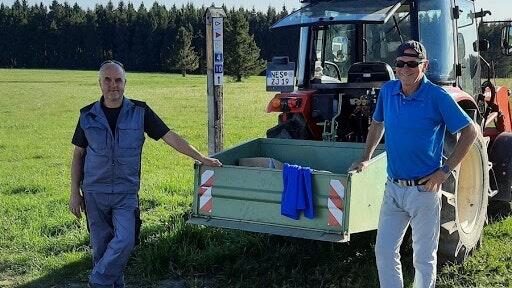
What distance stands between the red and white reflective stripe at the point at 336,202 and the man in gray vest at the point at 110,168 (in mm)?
1259

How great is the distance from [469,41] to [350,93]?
56.9 inches

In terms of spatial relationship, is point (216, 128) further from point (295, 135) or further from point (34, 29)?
point (34, 29)

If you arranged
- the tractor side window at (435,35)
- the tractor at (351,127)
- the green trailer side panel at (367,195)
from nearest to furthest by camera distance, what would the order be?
the green trailer side panel at (367,195), the tractor at (351,127), the tractor side window at (435,35)

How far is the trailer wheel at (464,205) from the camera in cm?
466

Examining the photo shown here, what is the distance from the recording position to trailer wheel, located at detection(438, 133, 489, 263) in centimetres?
466

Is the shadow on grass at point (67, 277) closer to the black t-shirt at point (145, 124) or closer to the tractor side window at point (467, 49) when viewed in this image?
the black t-shirt at point (145, 124)

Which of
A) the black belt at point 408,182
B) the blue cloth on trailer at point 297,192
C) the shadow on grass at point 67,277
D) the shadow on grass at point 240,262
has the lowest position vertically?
the shadow on grass at point 67,277

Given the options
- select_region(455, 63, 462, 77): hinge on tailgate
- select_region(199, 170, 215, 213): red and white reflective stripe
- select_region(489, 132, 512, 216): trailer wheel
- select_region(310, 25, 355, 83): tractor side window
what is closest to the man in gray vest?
select_region(199, 170, 215, 213): red and white reflective stripe

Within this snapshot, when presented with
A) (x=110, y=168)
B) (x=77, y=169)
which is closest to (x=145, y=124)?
(x=110, y=168)

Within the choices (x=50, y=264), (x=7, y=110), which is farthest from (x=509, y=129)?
(x=7, y=110)

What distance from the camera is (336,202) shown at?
13.6ft

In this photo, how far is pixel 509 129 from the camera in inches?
280

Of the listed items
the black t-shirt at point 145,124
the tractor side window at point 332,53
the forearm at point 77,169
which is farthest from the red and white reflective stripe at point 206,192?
the tractor side window at point 332,53

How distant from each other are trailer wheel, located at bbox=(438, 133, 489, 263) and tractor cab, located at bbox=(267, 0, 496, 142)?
530mm
